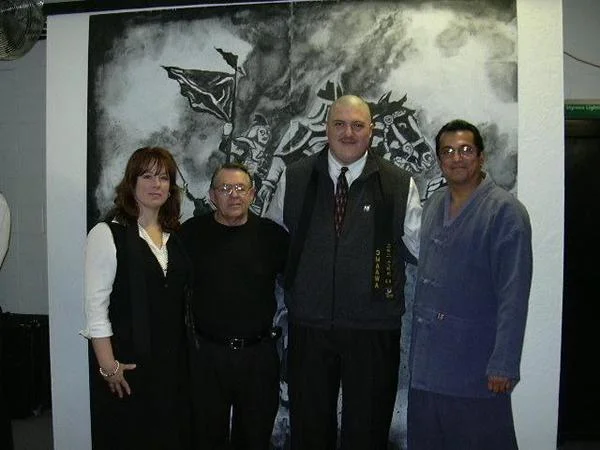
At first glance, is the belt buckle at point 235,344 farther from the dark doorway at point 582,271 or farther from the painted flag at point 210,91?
the dark doorway at point 582,271

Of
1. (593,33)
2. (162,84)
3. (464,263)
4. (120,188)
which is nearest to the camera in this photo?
(464,263)

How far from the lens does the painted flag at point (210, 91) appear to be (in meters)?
2.83

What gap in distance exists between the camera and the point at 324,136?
9.09ft

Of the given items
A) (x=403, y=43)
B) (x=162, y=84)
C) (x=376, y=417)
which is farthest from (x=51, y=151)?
(x=376, y=417)

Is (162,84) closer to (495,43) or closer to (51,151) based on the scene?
(51,151)

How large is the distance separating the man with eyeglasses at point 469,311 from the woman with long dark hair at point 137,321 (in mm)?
963

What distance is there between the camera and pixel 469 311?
2.02 metres

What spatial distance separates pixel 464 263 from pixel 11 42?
7.67 feet

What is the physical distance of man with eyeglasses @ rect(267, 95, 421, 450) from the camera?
2264 mm

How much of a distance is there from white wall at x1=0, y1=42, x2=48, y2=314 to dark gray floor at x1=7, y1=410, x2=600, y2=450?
736mm

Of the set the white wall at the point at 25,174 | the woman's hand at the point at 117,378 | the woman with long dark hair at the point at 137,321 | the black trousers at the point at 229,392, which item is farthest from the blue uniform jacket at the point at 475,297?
the white wall at the point at 25,174

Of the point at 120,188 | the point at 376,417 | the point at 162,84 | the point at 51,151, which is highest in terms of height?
the point at 162,84

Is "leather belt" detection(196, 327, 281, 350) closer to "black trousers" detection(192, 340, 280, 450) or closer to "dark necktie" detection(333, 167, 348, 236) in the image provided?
"black trousers" detection(192, 340, 280, 450)

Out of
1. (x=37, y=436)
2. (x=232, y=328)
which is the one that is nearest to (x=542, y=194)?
(x=232, y=328)
